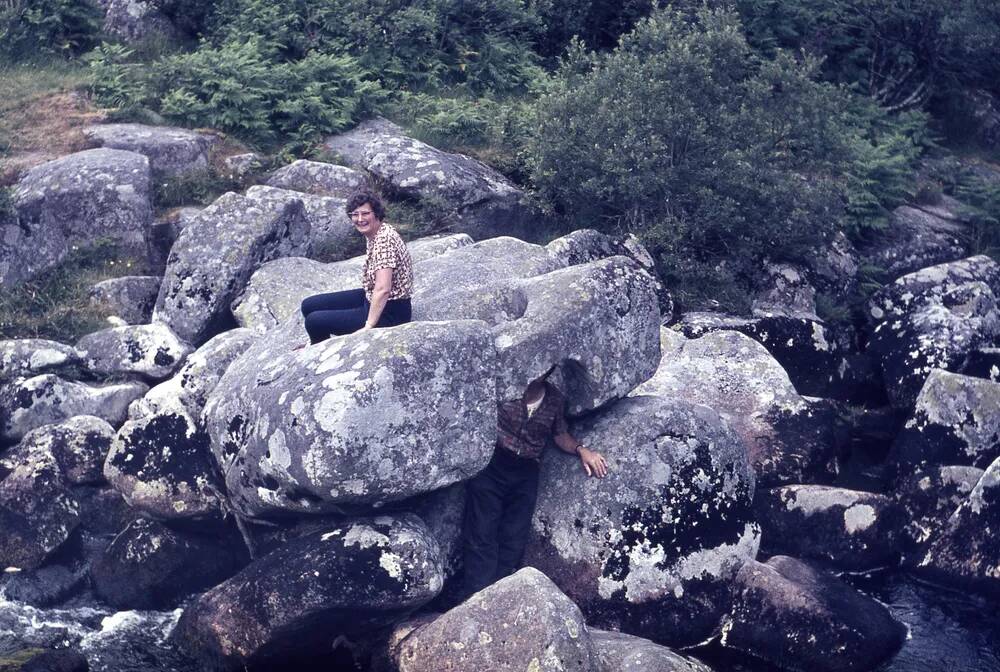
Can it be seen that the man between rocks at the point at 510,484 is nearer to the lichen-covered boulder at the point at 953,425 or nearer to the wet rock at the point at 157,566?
the wet rock at the point at 157,566

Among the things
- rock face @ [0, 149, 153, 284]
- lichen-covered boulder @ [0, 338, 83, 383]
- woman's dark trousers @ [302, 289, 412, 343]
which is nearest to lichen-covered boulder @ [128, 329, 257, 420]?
lichen-covered boulder @ [0, 338, 83, 383]

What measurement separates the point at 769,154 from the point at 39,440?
13.7 m

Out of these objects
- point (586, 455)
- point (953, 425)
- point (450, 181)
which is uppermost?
point (450, 181)

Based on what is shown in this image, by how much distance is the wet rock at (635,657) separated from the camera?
1134 centimetres

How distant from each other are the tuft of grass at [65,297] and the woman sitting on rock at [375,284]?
5337 millimetres

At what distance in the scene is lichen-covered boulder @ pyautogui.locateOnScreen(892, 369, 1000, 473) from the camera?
53.8 feet

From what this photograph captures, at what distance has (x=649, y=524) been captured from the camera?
1341 centimetres

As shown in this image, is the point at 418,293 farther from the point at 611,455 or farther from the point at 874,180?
the point at 874,180

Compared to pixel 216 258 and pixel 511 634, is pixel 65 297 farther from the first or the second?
pixel 511 634

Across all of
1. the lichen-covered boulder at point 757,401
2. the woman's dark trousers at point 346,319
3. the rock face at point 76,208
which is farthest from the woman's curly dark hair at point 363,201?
the rock face at point 76,208

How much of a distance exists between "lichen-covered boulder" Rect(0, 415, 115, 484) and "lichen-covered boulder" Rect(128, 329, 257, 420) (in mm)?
573

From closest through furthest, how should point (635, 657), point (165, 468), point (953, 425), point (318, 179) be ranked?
point (635, 657) < point (165, 468) < point (953, 425) < point (318, 179)

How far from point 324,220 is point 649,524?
872 cm

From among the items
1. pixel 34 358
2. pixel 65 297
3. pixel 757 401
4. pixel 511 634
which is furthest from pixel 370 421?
pixel 65 297
